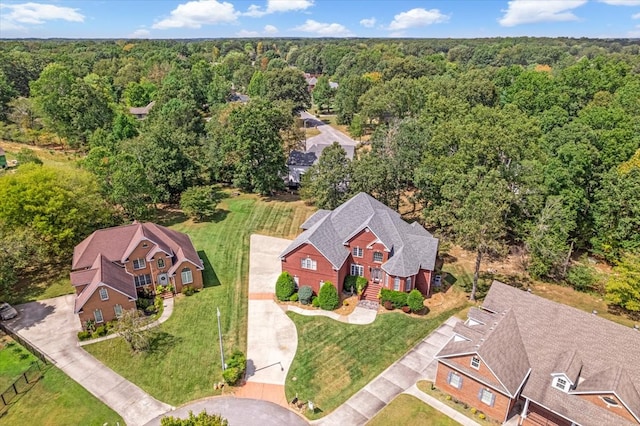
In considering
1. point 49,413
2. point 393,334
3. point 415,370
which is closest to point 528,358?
point 415,370

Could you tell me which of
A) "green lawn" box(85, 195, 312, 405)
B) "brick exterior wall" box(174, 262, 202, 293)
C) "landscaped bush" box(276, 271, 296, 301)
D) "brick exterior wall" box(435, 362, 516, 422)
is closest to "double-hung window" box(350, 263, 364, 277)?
"landscaped bush" box(276, 271, 296, 301)

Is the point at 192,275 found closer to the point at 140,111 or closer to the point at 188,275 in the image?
the point at 188,275

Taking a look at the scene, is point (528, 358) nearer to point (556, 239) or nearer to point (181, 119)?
point (556, 239)

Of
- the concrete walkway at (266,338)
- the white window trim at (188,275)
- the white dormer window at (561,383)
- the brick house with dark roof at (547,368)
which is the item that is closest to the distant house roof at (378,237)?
the concrete walkway at (266,338)

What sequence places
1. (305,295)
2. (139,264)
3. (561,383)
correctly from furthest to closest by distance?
1. (139,264)
2. (305,295)
3. (561,383)

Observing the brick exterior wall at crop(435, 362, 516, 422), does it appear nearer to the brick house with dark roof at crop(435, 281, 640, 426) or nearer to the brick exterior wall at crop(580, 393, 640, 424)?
the brick house with dark roof at crop(435, 281, 640, 426)

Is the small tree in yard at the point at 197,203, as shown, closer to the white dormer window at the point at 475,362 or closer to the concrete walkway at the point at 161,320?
the concrete walkway at the point at 161,320

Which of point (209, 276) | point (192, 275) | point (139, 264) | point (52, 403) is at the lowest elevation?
point (52, 403)

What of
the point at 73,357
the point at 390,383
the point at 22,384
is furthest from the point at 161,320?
the point at 390,383
